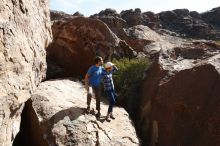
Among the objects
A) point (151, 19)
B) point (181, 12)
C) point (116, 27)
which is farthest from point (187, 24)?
point (116, 27)

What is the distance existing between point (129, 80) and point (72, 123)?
14.3 feet

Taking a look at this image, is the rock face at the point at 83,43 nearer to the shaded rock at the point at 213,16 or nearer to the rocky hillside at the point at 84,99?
the rocky hillside at the point at 84,99

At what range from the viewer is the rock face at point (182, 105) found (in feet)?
33.8

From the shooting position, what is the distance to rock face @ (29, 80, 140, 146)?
9672 mm

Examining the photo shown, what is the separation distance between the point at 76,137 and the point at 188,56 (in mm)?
6318

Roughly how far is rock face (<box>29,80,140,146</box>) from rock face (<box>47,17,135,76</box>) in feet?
10.6

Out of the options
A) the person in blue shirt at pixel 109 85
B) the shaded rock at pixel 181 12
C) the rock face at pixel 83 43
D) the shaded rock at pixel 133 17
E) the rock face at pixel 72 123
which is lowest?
the rock face at pixel 72 123

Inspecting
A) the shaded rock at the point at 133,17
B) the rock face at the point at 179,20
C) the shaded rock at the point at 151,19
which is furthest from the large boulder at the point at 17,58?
the shaded rock at the point at 151,19

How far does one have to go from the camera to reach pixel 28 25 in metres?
10.6

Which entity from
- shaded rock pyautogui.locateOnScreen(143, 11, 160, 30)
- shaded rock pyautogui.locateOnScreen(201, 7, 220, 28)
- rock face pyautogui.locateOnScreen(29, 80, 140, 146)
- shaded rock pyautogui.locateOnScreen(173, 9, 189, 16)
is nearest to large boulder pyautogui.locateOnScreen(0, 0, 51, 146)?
rock face pyautogui.locateOnScreen(29, 80, 140, 146)

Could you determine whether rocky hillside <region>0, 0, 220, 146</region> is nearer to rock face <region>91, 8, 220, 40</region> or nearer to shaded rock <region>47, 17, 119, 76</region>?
shaded rock <region>47, 17, 119, 76</region>

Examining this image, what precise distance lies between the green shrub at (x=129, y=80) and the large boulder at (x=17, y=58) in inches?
133

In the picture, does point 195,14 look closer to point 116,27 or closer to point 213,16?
point 213,16

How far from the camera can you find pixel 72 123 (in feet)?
33.0
